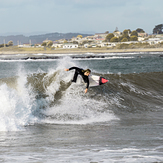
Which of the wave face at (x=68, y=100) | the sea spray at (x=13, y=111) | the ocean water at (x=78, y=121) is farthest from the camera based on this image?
the wave face at (x=68, y=100)

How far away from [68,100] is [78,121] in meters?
2.28

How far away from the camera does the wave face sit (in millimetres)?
8422

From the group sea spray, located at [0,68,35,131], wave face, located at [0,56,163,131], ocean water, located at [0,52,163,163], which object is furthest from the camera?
wave face, located at [0,56,163,131]

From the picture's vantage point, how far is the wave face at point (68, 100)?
8.42m

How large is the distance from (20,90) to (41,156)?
18.8 feet

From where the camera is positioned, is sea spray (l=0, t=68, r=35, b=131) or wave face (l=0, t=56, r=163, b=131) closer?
sea spray (l=0, t=68, r=35, b=131)

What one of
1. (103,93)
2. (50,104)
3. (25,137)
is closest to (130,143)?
(25,137)

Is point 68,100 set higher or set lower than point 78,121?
higher

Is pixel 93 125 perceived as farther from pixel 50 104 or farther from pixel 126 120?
pixel 50 104

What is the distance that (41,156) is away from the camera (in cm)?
516

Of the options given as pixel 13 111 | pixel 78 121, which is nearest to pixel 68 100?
pixel 78 121

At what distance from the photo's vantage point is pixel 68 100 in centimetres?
1058

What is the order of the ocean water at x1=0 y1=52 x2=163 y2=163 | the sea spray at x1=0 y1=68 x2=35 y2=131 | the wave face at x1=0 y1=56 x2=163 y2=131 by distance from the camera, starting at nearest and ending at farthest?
the ocean water at x1=0 y1=52 x2=163 y2=163 < the sea spray at x1=0 y1=68 x2=35 y2=131 < the wave face at x1=0 y1=56 x2=163 y2=131

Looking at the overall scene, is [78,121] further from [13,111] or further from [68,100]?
[68,100]
